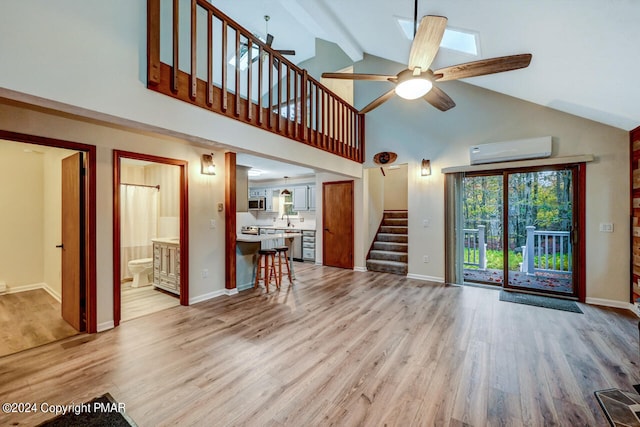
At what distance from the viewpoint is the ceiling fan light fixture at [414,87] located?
234cm

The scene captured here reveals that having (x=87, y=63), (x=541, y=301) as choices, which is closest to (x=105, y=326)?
(x=87, y=63)

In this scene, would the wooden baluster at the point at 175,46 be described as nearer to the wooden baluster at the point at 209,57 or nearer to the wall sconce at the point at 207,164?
the wooden baluster at the point at 209,57

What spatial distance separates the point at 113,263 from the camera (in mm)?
3020

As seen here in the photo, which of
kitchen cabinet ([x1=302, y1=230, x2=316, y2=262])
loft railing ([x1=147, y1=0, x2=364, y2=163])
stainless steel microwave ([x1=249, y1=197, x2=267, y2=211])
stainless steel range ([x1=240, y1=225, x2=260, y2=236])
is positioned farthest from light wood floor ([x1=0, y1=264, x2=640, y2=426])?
stainless steel microwave ([x1=249, y1=197, x2=267, y2=211])

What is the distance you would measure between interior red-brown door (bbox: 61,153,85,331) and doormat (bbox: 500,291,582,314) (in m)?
5.57

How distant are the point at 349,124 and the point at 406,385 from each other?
15.3 ft

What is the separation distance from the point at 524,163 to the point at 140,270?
261 inches

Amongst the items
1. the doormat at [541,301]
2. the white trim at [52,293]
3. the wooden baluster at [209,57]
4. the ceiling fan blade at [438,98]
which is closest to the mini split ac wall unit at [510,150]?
the ceiling fan blade at [438,98]

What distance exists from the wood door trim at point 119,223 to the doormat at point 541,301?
4.70m

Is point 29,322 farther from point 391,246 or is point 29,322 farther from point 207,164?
point 391,246

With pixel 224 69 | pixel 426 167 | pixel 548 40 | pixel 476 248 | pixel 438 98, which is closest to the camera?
pixel 548 40

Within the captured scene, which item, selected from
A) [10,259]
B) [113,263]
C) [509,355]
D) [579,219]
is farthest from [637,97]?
[10,259]

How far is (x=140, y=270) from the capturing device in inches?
183

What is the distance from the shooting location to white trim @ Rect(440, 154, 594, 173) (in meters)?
3.75
